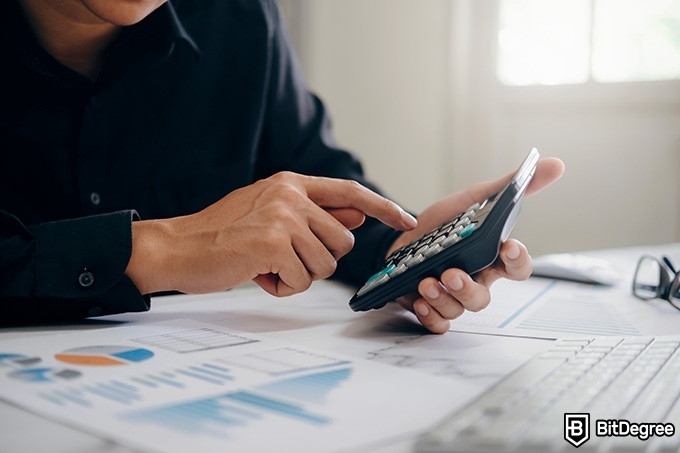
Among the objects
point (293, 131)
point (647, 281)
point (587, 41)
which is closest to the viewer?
point (647, 281)

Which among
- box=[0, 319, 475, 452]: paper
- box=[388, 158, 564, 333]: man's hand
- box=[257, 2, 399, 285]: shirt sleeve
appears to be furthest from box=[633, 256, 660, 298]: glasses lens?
box=[0, 319, 475, 452]: paper

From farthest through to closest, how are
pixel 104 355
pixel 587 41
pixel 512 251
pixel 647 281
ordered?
pixel 587 41 → pixel 647 281 → pixel 512 251 → pixel 104 355

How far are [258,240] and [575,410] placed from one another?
0.37 metres

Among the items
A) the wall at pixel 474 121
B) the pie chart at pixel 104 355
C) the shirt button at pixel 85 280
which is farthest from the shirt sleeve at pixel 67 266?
the wall at pixel 474 121

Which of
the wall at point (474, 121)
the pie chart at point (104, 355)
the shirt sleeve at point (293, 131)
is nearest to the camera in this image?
the pie chart at point (104, 355)

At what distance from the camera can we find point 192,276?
718mm

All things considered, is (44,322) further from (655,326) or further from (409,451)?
(655,326)

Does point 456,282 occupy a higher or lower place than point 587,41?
lower

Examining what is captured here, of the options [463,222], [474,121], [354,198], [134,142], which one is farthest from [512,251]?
[474,121]

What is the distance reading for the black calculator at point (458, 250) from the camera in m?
0.62

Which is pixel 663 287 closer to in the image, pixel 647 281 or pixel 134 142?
pixel 647 281

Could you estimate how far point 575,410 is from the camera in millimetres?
402

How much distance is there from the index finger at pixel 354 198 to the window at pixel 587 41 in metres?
1.63

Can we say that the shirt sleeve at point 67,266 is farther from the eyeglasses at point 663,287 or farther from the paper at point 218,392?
the eyeglasses at point 663,287
